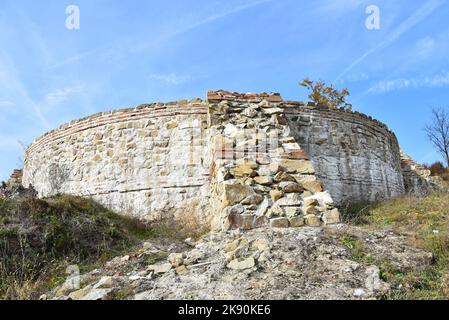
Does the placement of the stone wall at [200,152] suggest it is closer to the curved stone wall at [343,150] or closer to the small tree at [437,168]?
the curved stone wall at [343,150]

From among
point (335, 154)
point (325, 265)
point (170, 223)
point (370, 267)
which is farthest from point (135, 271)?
point (335, 154)

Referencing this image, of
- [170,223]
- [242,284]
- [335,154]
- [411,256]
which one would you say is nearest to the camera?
[242,284]

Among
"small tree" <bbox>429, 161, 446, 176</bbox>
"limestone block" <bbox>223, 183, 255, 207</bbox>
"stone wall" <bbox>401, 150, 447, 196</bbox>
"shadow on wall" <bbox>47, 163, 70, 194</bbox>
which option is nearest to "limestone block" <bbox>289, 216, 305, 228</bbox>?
"limestone block" <bbox>223, 183, 255, 207</bbox>

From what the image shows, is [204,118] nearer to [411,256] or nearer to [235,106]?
[235,106]

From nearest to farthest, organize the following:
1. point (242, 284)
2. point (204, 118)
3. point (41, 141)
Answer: point (242, 284)
point (204, 118)
point (41, 141)

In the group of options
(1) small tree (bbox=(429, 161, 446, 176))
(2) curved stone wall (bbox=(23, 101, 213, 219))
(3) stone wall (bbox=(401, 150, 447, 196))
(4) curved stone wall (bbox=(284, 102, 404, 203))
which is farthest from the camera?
(1) small tree (bbox=(429, 161, 446, 176))

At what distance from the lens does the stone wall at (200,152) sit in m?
7.09

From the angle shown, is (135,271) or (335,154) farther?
(335,154)

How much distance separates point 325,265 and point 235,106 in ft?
16.2

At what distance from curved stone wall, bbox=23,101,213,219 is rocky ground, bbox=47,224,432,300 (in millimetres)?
3512

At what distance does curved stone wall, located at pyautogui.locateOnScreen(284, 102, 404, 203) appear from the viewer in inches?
378

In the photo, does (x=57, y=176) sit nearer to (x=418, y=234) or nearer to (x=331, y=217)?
(x=331, y=217)

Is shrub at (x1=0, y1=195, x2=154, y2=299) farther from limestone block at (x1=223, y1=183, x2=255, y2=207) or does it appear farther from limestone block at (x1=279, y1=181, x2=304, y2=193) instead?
limestone block at (x1=279, y1=181, x2=304, y2=193)

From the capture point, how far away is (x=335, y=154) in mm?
9805
